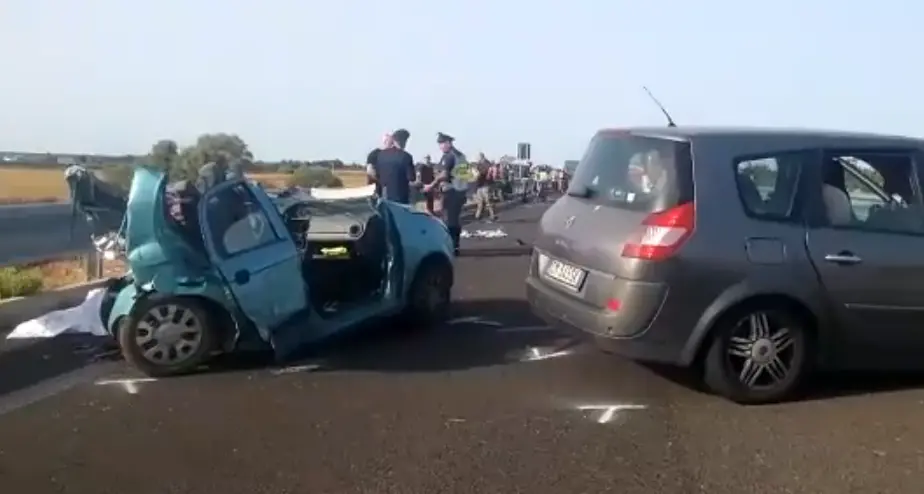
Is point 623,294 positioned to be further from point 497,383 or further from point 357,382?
point 357,382

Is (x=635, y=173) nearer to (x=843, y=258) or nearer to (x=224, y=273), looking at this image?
(x=843, y=258)

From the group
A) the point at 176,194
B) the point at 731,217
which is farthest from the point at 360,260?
the point at 731,217

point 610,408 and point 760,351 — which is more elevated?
point 760,351

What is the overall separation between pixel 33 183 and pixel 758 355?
105 ft

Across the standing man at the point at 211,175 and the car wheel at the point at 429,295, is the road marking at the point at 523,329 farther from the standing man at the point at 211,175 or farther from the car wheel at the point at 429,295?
the standing man at the point at 211,175

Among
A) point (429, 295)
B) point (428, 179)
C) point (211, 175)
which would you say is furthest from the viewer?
point (428, 179)

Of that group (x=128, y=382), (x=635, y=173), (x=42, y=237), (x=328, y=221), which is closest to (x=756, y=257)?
(x=635, y=173)

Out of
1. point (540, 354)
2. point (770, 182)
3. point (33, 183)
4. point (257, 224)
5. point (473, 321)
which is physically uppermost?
point (770, 182)

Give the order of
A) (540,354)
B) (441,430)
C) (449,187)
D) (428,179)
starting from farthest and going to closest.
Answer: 1. (428,179)
2. (449,187)
3. (540,354)
4. (441,430)

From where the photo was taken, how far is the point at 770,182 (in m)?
7.61

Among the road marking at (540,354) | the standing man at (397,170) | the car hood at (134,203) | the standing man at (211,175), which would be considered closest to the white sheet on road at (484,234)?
the standing man at (397,170)

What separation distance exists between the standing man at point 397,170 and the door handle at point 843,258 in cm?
746

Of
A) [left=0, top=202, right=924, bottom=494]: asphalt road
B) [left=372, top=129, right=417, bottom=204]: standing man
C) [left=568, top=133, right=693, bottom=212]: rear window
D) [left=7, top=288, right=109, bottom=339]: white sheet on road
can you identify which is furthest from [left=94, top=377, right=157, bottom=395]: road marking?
[left=372, top=129, right=417, bottom=204]: standing man

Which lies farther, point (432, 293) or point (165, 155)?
point (432, 293)
